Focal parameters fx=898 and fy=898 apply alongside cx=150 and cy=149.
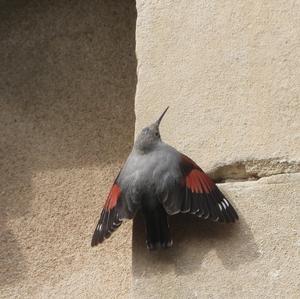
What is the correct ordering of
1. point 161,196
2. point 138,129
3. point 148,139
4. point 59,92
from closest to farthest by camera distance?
point 161,196 → point 148,139 → point 138,129 → point 59,92

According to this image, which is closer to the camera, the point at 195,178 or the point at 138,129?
the point at 195,178

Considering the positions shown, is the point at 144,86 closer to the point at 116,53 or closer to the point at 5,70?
the point at 116,53

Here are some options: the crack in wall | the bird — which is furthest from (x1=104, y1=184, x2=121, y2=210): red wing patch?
the crack in wall

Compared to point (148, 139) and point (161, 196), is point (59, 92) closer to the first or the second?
point (148, 139)

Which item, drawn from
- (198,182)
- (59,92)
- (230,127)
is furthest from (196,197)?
(59,92)

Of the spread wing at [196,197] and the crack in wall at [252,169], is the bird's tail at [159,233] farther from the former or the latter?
the crack in wall at [252,169]

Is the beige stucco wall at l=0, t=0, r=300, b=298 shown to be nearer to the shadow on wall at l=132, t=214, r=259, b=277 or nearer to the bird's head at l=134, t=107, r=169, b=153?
the shadow on wall at l=132, t=214, r=259, b=277
